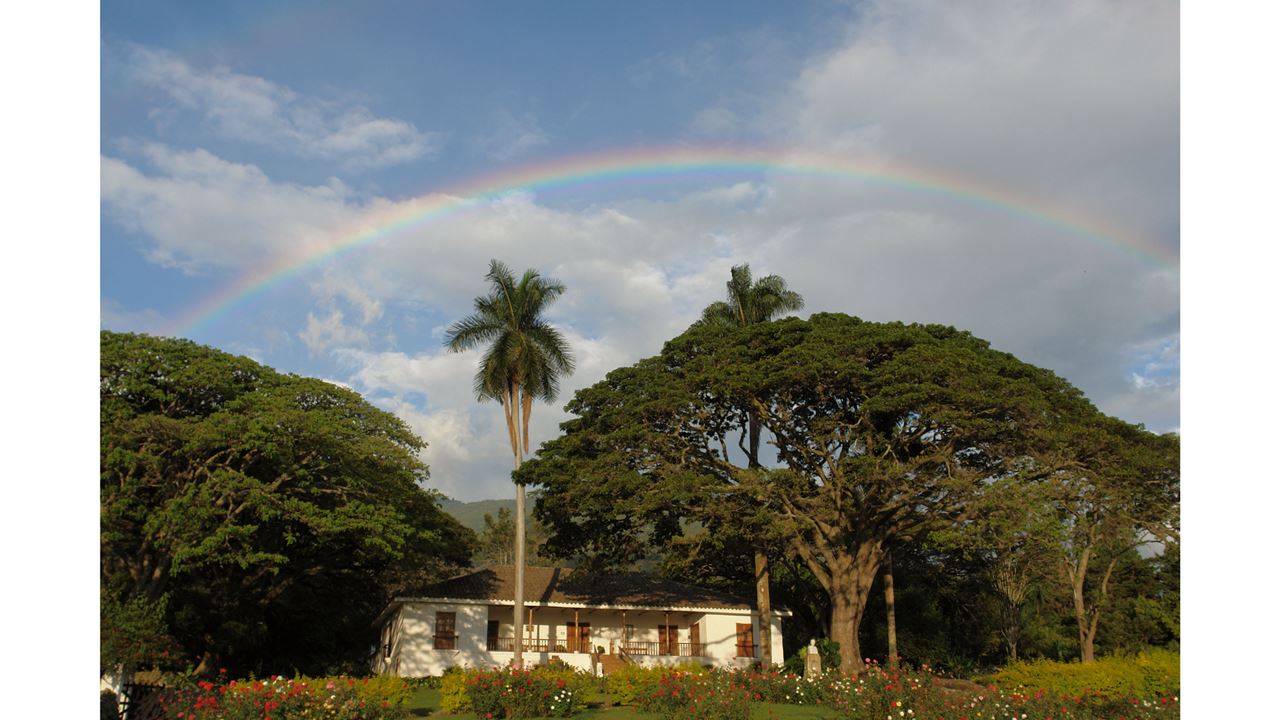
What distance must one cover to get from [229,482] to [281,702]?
406 inches

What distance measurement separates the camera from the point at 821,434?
88.5ft

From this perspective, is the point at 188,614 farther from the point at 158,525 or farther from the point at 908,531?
the point at 908,531

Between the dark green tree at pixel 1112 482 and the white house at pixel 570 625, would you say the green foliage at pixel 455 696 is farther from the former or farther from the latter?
the dark green tree at pixel 1112 482

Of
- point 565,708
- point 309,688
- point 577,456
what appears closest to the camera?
point 309,688

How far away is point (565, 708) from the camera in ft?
56.3

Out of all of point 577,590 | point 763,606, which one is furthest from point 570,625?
point 763,606

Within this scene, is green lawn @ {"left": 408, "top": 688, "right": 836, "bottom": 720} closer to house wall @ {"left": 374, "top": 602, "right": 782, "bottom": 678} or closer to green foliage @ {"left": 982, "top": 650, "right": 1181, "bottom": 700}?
green foliage @ {"left": 982, "top": 650, "right": 1181, "bottom": 700}

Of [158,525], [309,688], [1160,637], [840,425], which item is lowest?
[1160,637]

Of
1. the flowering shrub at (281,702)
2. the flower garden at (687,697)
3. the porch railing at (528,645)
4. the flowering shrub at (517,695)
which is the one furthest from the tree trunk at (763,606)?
the flowering shrub at (281,702)

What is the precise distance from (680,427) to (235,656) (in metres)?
22.2

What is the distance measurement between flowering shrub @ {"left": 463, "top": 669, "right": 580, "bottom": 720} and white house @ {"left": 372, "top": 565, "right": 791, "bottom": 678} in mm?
12682

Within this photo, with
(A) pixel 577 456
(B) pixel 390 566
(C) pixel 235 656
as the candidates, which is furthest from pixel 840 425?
(C) pixel 235 656

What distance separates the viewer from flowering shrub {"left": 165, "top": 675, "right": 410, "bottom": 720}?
11930 millimetres

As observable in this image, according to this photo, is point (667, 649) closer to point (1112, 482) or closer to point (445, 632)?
point (445, 632)
